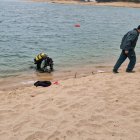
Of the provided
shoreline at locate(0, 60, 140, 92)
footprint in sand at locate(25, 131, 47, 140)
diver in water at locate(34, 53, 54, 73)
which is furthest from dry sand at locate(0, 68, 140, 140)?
diver in water at locate(34, 53, 54, 73)

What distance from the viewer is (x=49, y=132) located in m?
6.48

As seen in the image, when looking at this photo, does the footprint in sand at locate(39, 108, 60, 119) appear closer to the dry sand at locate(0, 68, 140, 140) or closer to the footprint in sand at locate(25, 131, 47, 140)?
the dry sand at locate(0, 68, 140, 140)

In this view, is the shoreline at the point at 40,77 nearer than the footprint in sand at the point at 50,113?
No

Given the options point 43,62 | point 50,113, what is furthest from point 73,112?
point 43,62

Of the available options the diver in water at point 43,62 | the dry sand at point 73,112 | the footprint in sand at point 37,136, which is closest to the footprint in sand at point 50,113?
the dry sand at point 73,112

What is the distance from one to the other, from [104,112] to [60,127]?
3.91ft

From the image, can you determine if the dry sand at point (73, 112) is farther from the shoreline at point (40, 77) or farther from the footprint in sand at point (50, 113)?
the shoreline at point (40, 77)

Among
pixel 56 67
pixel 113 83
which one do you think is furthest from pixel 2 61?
pixel 113 83

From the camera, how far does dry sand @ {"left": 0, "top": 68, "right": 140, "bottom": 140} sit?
6.44 m

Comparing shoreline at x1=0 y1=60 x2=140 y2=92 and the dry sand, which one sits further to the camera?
shoreline at x1=0 y1=60 x2=140 y2=92

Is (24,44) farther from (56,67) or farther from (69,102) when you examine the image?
(69,102)

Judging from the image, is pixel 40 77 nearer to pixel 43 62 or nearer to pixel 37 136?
pixel 43 62

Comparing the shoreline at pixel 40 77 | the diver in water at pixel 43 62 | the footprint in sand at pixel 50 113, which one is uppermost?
the footprint in sand at pixel 50 113

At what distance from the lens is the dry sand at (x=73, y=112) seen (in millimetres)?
6438
